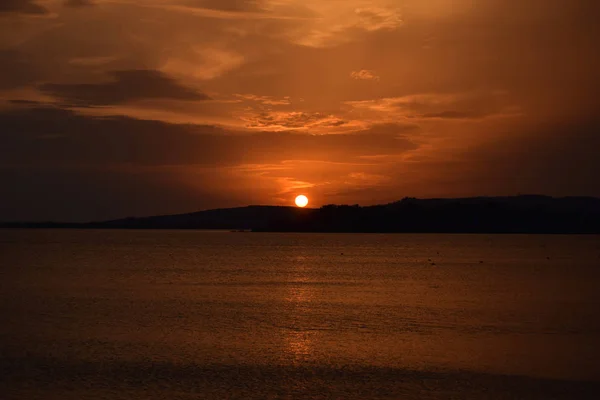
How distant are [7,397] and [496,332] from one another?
2498cm

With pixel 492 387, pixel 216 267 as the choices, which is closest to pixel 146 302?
pixel 492 387

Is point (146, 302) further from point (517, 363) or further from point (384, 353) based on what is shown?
point (517, 363)

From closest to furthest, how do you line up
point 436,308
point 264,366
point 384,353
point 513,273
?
point 264,366 < point 384,353 < point 436,308 < point 513,273

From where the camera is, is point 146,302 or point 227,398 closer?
point 227,398

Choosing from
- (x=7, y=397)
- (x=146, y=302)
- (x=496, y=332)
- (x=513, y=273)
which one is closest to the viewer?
(x=7, y=397)

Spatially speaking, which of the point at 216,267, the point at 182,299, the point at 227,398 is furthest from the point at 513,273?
the point at 227,398

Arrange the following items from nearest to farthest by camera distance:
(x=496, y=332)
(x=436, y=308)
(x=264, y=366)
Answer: (x=264, y=366), (x=496, y=332), (x=436, y=308)

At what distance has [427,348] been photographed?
107 feet

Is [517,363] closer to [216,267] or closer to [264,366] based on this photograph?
[264,366]

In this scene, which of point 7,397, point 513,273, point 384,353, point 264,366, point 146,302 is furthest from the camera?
point 513,273

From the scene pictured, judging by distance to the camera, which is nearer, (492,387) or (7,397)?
(7,397)

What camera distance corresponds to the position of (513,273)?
89.3 m

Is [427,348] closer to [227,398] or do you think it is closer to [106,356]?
[227,398]

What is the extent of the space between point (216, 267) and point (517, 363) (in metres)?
73.5
